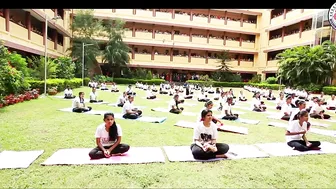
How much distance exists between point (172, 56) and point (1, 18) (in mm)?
21474

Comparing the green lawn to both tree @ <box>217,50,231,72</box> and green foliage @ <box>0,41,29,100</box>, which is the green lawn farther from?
tree @ <box>217,50,231,72</box>

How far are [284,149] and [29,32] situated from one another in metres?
18.2

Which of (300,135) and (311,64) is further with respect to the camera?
(311,64)

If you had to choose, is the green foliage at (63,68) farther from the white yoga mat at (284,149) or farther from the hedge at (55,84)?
the white yoga mat at (284,149)

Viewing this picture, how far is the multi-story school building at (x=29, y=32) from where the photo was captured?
1505 centimetres

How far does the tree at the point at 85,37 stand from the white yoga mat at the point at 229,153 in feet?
75.4

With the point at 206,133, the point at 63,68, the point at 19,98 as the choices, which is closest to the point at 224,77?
the point at 63,68

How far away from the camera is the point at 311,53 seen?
22328 mm

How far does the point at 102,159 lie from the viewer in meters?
4.80

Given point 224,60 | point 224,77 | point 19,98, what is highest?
point 224,60

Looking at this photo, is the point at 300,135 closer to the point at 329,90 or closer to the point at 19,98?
the point at 19,98

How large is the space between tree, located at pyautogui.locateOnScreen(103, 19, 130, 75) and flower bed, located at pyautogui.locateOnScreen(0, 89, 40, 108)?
576 inches

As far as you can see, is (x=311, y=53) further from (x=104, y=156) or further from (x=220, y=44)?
(x=104, y=156)

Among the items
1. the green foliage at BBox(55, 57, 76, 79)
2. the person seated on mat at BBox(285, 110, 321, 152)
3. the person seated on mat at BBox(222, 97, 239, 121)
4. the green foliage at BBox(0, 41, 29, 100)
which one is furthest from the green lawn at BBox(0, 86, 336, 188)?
the green foliage at BBox(55, 57, 76, 79)
